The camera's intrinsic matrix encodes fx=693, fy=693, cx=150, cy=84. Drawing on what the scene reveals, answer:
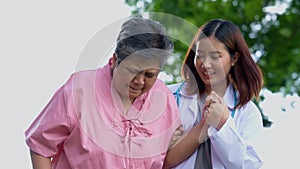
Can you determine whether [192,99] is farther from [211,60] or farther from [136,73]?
[136,73]

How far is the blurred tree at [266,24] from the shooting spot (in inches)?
154

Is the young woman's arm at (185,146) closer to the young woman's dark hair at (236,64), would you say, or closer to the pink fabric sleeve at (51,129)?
the young woman's dark hair at (236,64)

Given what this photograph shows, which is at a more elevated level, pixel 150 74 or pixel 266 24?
pixel 150 74

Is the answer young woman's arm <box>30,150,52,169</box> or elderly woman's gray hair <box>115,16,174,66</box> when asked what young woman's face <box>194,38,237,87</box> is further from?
young woman's arm <box>30,150,52,169</box>

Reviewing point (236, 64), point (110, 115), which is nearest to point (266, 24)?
point (236, 64)

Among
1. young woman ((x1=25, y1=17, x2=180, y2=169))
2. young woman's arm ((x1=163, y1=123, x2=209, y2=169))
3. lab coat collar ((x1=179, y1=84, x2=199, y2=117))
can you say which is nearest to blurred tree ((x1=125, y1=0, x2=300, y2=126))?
lab coat collar ((x1=179, y1=84, x2=199, y2=117))

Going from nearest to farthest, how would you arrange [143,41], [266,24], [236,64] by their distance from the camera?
[143,41], [236,64], [266,24]

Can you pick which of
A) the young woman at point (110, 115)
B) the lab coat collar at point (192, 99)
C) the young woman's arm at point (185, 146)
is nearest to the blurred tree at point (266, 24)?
the lab coat collar at point (192, 99)

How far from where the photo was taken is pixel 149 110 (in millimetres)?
1681

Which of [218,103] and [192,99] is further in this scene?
[192,99]

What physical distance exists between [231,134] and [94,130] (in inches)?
13.8

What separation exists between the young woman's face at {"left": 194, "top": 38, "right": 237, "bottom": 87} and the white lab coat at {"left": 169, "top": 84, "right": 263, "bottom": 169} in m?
0.07

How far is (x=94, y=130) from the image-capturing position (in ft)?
5.21

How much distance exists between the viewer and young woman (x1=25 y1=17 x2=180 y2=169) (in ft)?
5.04
